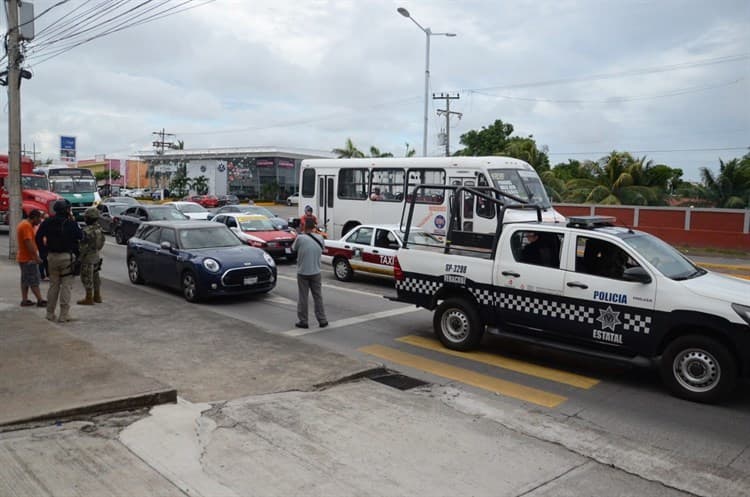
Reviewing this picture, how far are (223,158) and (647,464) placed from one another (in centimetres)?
6846

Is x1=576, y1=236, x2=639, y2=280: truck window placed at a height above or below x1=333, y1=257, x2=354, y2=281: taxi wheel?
above

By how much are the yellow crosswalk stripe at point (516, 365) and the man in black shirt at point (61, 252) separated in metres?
5.22

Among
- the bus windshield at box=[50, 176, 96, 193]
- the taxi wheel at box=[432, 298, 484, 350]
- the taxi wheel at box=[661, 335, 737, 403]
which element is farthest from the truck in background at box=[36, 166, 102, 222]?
the taxi wheel at box=[661, 335, 737, 403]

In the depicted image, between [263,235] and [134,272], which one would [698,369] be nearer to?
[134,272]

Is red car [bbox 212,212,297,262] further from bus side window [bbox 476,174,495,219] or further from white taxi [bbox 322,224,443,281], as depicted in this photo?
bus side window [bbox 476,174,495,219]

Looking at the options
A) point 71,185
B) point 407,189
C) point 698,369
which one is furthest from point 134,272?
point 71,185

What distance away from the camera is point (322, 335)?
9.70 metres

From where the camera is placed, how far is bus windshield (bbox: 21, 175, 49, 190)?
2725 centimetres

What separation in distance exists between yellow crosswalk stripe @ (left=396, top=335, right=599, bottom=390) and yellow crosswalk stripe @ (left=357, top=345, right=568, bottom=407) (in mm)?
488

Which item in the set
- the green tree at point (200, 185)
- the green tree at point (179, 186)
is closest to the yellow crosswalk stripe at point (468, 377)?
the green tree at point (200, 185)

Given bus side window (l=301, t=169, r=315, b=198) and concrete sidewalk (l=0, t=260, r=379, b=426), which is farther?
bus side window (l=301, t=169, r=315, b=198)

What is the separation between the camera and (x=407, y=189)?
58.2 feet

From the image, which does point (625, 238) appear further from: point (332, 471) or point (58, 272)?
point (58, 272)

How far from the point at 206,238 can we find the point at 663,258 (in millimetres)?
8940
